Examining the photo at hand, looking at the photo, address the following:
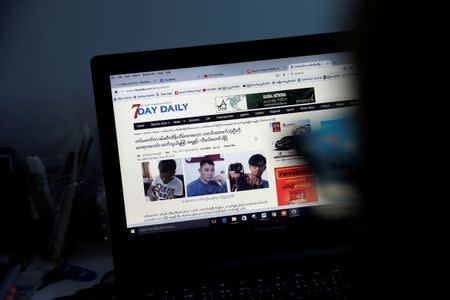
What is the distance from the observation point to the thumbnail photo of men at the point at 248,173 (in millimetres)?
829

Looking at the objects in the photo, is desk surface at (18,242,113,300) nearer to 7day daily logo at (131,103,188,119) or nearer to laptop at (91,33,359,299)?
laptop at (91,33,359,299)

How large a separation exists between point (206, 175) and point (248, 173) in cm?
7

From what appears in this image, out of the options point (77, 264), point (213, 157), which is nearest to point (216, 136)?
point (213, 157)

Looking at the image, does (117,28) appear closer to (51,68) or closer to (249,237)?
(51,68)

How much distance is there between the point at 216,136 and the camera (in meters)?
0.82

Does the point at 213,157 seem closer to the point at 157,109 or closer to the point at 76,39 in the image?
the point at 157,109

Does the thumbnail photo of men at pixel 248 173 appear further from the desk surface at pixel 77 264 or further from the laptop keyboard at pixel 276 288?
the desk surface at pixel 77 264

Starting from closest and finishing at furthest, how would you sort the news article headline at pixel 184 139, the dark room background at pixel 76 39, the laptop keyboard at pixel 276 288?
1. the laptop keyboard at pixel 276 288
2. the news article headline at pixel 184 139
3. the dark room background at pixel 76 39

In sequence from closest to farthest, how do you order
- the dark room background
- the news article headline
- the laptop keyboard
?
the laptop keyboard → the news article headline → the dark room background

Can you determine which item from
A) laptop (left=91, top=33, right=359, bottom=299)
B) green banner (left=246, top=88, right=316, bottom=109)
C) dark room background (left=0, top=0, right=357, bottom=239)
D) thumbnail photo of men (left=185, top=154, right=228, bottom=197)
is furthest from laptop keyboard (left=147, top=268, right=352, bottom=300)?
dark room background (left=0, top=0, right=357, bottom=239)

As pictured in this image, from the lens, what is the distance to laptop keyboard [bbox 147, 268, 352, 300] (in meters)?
0.71

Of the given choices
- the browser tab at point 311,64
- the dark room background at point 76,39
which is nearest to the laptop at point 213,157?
the browser tab at point 311,64

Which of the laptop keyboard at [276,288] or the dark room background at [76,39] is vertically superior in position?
the dark room background at [76,39]

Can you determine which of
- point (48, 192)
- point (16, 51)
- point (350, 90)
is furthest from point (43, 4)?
point (350, 90)
